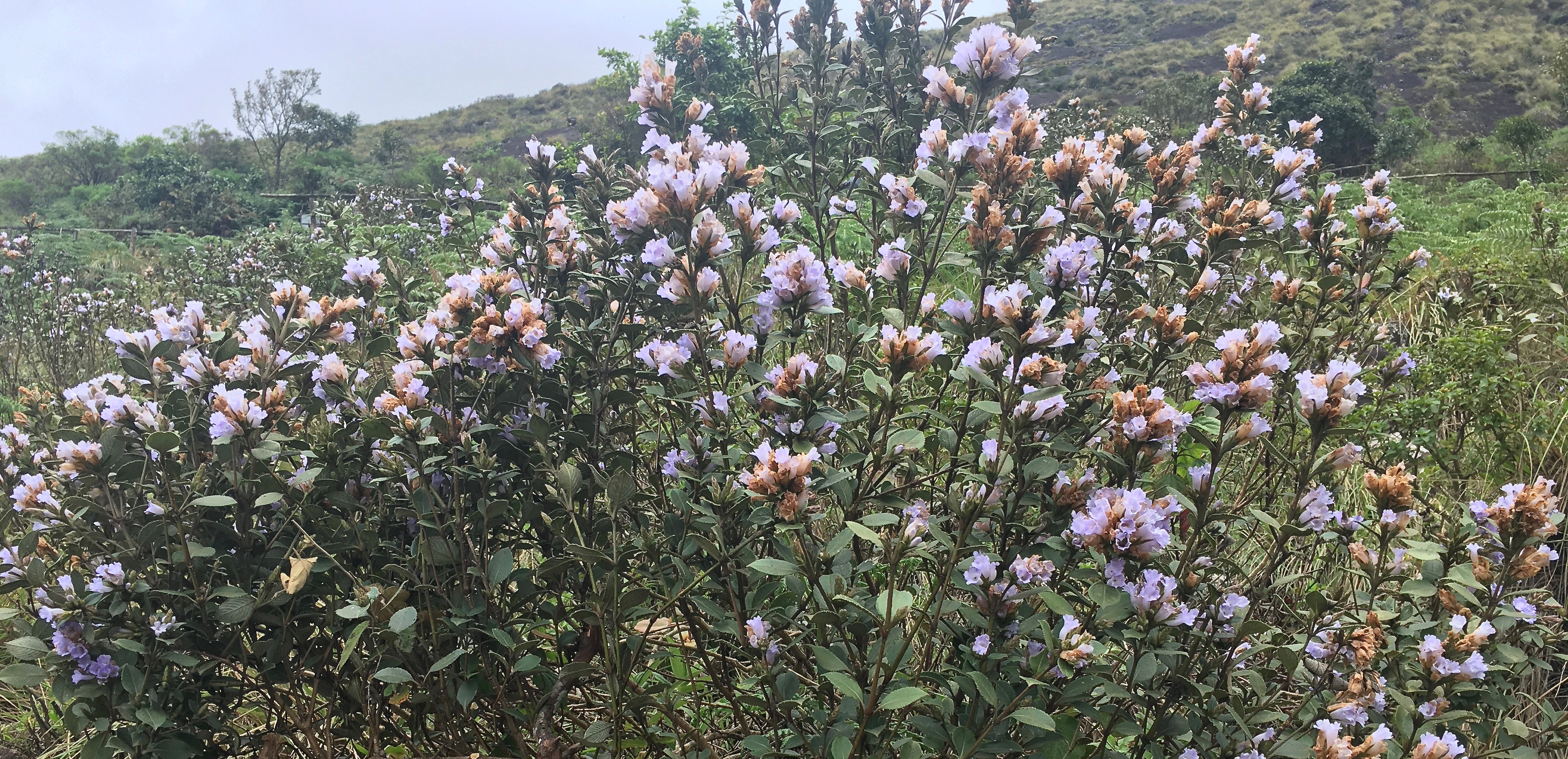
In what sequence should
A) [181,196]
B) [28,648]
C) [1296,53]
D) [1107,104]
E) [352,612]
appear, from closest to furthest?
[352,612] → [28,648] → [181,196] → [1107,104] → [1296,53]

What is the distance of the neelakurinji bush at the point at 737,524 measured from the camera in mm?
1282

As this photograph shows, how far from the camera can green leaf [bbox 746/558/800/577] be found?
1.15 metres

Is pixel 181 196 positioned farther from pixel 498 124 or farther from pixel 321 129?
pixel 498 124

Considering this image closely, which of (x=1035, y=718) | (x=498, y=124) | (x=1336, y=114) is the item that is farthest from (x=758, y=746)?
(x=498, y=124)

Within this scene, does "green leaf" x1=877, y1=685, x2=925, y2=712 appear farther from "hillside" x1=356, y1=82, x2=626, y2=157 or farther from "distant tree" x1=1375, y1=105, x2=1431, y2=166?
"hillside" x1=356, y1=82, x2=626, y2=157

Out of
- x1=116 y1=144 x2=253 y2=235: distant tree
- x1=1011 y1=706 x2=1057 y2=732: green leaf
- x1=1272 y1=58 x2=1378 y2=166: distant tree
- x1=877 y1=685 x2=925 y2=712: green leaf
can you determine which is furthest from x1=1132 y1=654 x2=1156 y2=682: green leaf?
x1=116 y1=144 x2=253 y2=235: distant tree

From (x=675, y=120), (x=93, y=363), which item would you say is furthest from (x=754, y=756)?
(x=93, y=363)

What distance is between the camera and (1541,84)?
2627 cm

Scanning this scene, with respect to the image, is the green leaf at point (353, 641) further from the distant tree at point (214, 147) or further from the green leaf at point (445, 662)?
the distant tree at point (214, 147)

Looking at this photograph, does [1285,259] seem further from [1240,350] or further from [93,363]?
[93,363]

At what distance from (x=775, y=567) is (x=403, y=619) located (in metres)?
0.62

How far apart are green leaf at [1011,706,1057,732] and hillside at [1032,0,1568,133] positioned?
91.1 feet

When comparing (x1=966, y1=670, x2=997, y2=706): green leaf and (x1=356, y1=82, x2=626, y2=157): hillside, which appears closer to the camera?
(x1=966, y1=670, x2=997, y2=706): green leaf

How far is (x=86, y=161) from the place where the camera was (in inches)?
1041
